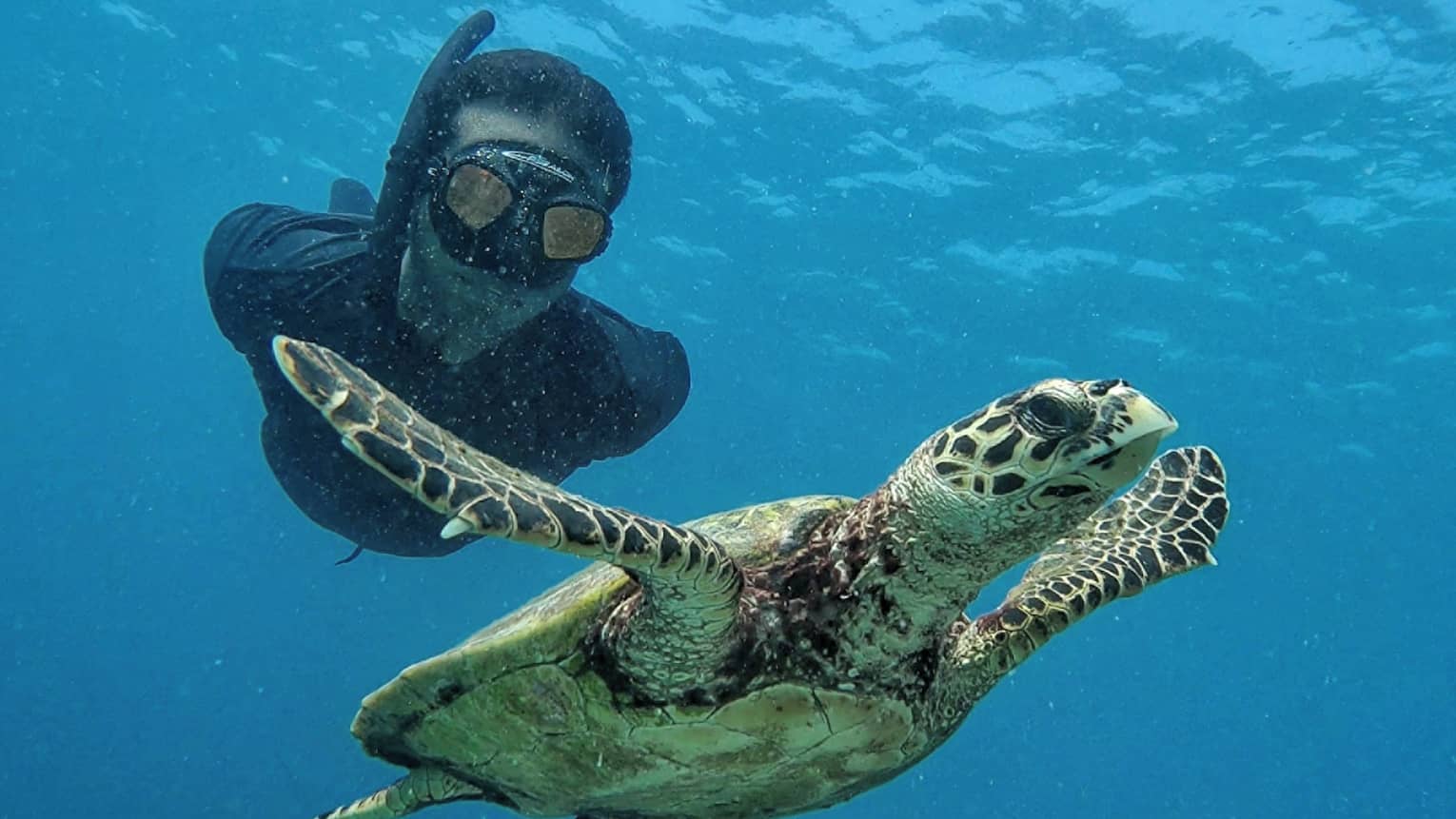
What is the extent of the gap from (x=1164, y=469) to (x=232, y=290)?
185 inches

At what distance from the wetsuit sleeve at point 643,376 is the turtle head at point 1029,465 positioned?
316 centimetres

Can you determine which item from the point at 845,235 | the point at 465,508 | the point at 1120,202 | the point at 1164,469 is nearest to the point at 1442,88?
the point at 1120,202

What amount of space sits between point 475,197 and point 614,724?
8.90 ft

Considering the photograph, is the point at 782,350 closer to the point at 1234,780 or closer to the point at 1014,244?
the point at 1014,244

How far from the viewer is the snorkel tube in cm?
480

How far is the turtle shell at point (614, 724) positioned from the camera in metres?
2.81

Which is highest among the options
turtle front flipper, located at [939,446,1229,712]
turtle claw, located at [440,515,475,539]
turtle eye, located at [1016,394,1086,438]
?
turtle claw, located at [440,515,475,539]

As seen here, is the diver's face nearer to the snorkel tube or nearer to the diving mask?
the diving mask

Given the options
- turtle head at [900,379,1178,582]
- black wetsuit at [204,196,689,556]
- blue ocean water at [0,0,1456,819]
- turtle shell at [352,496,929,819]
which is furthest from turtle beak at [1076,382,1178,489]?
blue ocean water at [0,0,1456,819]

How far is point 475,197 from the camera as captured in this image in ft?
15.0

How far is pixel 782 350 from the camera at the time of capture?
3253 centimetres

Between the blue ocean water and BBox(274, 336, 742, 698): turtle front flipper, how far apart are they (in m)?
15.1

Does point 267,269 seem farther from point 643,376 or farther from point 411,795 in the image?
point 411,795

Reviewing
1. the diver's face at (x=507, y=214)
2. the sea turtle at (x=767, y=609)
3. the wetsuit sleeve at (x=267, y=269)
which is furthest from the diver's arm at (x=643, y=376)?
the sea turtle at (x=767, y=609)
